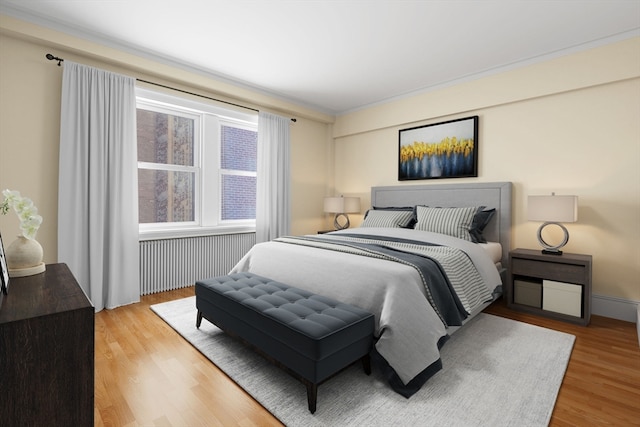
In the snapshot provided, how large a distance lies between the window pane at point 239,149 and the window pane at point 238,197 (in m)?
0.16

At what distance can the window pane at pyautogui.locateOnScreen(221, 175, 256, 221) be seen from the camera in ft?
14.0

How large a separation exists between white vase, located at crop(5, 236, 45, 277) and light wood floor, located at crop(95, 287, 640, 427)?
0.80 m

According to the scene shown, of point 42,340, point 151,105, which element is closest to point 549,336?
point 42,340

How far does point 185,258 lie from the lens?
12.3ft

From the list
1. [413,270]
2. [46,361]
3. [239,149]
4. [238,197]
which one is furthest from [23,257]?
[239,149]

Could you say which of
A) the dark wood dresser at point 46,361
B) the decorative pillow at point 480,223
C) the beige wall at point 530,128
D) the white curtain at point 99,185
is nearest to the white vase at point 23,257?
the dark wood dresser at point 46,361

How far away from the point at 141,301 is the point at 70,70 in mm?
2309

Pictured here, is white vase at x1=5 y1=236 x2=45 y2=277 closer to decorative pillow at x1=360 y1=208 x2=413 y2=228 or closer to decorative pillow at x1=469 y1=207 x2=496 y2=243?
decorative pillow at x1=360 y1=208 x2=413 y2=228

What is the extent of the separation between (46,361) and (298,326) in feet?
3.32

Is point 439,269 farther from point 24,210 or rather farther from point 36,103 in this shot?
point 36,103

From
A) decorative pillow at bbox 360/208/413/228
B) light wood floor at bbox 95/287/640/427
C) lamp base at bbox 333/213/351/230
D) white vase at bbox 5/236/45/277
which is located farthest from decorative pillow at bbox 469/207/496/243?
white vase at bbox 5/236/45/277

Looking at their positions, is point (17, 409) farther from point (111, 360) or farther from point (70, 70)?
point (70, 70)

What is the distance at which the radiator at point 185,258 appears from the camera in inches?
136

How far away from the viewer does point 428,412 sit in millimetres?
1562
